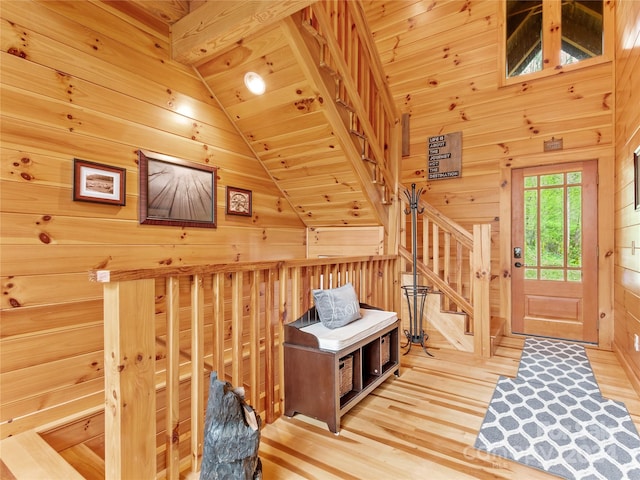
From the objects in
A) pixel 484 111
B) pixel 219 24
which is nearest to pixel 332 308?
pixel 219 24

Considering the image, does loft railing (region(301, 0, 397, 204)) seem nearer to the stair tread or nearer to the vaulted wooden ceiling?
the vaulted wooden ceiling

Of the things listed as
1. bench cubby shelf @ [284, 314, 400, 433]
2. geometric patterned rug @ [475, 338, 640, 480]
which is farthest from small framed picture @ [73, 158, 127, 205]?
geometric patterned rug @ [475, 338, 640, 480]

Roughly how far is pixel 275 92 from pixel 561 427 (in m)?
2.89

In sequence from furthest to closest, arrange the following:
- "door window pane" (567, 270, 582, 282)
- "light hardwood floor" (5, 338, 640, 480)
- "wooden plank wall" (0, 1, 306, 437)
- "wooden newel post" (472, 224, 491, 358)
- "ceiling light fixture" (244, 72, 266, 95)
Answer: "door window pane" (567, 270, 582, 282) → "wooden newel post" (472, 224, 491, 358) → "ceiling light fixture" (244, 72, 266, 95) → "wooden plank wall" (0, 1, 306, 437) → "light hardwood floor" (5, 338, 640, 480)

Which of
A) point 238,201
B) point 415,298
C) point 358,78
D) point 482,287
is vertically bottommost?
point 415,298

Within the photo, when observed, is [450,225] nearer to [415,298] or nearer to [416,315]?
[415,298]

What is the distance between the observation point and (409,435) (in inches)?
72.8

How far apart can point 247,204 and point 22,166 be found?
5.47 feet

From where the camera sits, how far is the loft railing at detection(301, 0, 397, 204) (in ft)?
8.13

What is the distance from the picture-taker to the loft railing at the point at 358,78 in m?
2.48

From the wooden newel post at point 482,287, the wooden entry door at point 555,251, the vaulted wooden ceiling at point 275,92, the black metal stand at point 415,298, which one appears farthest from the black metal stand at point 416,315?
the wooden entry door at point 555,251

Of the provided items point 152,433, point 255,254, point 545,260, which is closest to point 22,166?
point 152,433

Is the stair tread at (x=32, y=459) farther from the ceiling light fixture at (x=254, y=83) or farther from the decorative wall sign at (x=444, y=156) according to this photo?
the decorative wall sign at (x=444, y=156)

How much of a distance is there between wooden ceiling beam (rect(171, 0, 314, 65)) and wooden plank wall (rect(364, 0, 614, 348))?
2.75 meters
